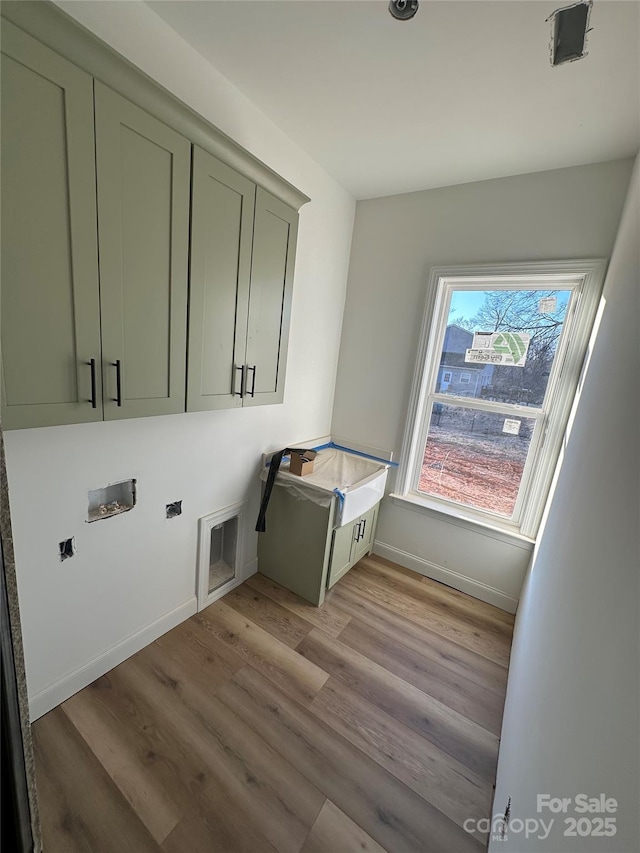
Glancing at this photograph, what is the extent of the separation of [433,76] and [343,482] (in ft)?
6.75

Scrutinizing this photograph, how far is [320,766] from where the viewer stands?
4.22ft

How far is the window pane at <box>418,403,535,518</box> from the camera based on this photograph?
2.22 meters

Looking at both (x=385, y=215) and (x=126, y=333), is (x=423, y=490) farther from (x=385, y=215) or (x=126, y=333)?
(x=126, y=333)

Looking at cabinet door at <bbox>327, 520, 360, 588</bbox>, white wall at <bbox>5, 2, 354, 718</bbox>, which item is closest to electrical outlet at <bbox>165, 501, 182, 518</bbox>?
white wall at <bbox>5, 2, 354, 718</bbox>

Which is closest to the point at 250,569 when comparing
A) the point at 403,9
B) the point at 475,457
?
the point at 475,457

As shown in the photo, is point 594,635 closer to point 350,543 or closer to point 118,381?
point 118,381

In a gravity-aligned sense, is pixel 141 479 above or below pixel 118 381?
below

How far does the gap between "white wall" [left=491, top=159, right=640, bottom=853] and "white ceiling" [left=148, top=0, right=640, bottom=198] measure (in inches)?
20.5

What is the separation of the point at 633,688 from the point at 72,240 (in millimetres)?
1559

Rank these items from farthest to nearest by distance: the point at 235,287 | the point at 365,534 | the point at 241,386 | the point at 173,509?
the point at 365,534, the point at 173,509, the point at 241,386, the point at 235,287

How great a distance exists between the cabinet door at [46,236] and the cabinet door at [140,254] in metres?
→ 0.05

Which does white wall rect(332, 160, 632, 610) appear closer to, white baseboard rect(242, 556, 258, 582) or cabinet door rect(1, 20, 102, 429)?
white baseboard rect(242, 556, 258, 582)

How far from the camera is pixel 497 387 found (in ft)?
7.32

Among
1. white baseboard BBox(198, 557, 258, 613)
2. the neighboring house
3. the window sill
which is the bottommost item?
white baseboard BBox(198, 557, 258, 613)
